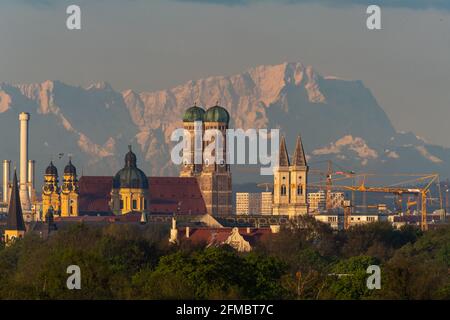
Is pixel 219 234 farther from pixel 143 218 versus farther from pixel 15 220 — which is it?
pixel 143 218

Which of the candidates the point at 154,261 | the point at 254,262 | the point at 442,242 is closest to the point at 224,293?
the point at 254,262

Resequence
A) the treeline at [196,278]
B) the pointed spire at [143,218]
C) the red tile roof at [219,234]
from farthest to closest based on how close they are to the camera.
A: the pointed spire at [143,218] < the red tile roof at [219,234] < the treeline at [196,278]

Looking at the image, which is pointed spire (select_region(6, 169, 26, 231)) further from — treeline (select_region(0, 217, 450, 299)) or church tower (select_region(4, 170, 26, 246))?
treeline (select_region(0, 217, 450, 299))

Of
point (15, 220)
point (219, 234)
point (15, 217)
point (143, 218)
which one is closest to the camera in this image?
point (219, 234)

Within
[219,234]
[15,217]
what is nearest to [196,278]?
[219,234]

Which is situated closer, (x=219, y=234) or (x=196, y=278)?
(x=196, y=278)

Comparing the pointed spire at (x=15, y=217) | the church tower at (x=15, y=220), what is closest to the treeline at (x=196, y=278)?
the church tower at (x=15, y=220)

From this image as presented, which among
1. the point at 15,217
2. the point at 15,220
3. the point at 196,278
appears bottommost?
the point at 196,278

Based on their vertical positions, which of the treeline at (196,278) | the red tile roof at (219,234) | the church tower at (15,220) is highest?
the church tower at (15,220)

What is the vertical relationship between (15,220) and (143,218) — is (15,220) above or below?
below

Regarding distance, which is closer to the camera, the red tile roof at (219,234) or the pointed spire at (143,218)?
the red tile roof at (219,234)

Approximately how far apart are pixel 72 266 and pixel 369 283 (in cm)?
851

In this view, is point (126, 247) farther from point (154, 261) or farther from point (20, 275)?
point (20, 275)

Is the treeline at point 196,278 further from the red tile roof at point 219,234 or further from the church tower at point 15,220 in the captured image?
the church tower at point 15,220
